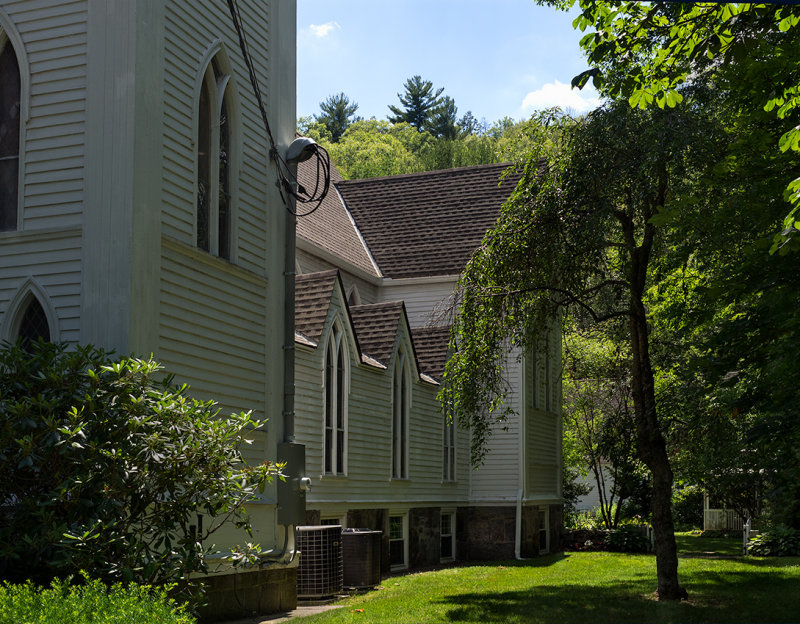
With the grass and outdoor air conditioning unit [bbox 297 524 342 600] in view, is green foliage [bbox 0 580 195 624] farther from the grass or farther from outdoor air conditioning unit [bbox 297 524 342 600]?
outdoor air conditioning unit [bbox 297 524 342 600]

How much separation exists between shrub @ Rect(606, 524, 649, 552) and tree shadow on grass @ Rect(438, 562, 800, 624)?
9.38 m

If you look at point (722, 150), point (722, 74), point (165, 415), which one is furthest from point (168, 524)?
point (722, 150)

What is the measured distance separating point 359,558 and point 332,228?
11714 mm

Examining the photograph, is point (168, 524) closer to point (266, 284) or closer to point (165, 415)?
point (165, 415)

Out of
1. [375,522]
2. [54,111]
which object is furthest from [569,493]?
[54,111]

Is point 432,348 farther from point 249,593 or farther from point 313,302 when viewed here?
point 249,593

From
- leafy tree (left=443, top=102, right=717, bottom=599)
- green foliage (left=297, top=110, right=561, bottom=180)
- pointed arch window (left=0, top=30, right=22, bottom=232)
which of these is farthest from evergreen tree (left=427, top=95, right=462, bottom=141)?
pointed arch window (left=0, top=30, right=22, bottom=232)

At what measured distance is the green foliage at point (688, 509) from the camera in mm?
40875

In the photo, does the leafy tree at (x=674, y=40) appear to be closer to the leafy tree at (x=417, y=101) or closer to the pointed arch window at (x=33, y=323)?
the pointed arch window at (x=33, y=323)

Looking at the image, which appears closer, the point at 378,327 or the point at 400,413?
the point at 378,327

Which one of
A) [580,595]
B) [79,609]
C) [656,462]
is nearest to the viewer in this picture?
[79,609]

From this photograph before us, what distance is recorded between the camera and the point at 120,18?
1049 cm

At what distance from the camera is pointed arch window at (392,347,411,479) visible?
21.3m

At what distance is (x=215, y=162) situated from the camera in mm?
12273
